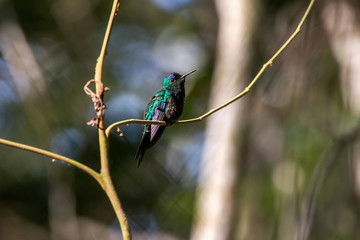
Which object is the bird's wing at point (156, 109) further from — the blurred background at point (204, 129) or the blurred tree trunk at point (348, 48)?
the blurred tree trunk at point (348, 48)

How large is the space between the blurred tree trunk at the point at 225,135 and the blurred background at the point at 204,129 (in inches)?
0.4

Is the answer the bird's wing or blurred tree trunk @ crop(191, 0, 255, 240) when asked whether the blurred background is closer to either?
blurred tree trunk @ crop(191, 0, 255, 240)

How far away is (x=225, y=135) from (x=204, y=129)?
2.13m

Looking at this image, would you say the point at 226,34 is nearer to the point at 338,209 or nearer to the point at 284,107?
the point at 284,107

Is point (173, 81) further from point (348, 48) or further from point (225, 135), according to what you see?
point (348, 48)

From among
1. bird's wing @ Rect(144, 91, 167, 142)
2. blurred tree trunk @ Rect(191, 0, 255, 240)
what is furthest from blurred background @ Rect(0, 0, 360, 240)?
bird's wing @ Rect(144, 91, 167, 142)

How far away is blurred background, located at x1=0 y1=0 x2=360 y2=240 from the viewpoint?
4.10 meters

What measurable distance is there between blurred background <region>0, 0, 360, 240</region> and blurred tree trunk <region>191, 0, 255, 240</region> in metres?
0.01

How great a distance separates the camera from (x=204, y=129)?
6.28 m

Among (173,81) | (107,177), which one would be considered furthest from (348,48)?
(107,177)

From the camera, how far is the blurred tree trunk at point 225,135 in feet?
12.9

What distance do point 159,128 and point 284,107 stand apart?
4.15 meters

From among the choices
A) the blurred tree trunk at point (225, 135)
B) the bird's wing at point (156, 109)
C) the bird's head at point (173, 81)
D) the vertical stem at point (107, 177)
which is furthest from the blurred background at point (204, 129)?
the vertical stem at point (107, 177)

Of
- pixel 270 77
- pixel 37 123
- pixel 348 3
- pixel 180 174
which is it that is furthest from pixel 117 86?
pixel 180 174
